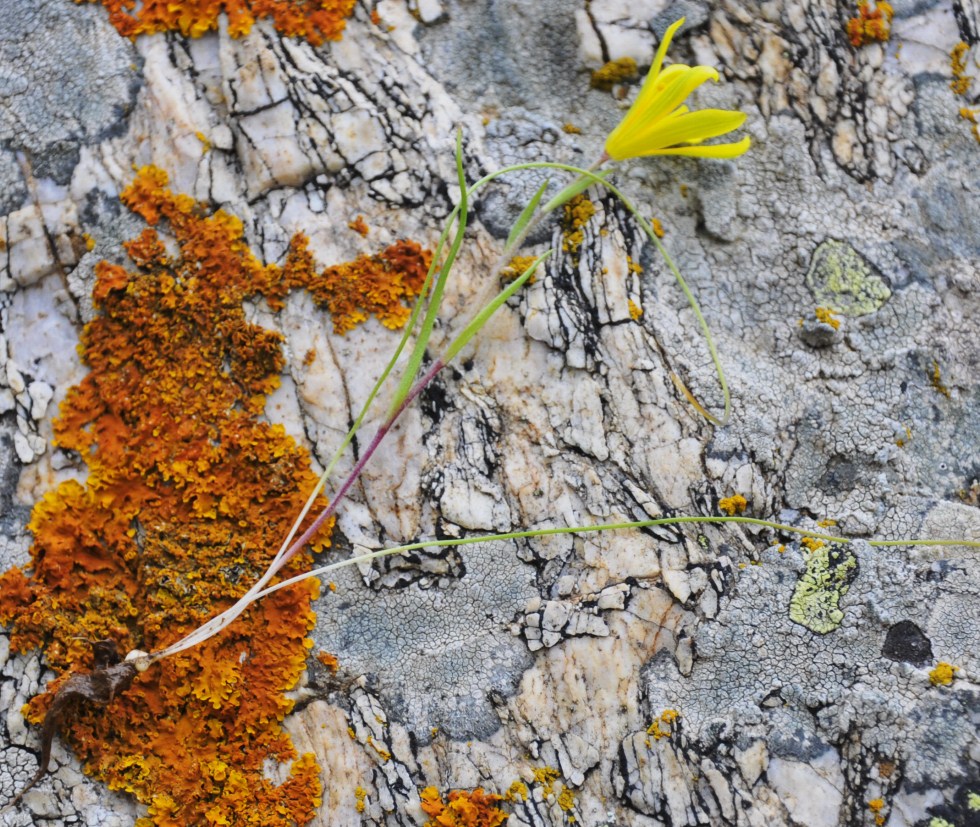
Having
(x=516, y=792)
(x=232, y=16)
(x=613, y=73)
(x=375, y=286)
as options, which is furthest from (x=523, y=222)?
(x=516, y=792)

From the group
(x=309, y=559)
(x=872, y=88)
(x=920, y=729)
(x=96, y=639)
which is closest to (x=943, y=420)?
(x=920, y=729)

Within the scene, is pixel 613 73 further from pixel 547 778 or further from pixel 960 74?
pixel 547 778

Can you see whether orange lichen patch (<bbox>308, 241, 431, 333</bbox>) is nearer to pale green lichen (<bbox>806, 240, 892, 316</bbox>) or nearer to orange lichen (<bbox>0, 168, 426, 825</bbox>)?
orange lichen (<bbox>0, 168, 426, 825</bbox>)

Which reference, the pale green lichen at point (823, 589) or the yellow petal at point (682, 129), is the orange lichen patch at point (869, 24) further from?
the pale green lichen at point (823, 589)

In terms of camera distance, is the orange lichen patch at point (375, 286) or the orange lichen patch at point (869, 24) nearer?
the orange lichen patch at point (375, 286)

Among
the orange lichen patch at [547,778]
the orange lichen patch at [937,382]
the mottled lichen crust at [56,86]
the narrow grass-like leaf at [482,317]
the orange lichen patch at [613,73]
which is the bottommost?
the orange lichen patch at [547,778]

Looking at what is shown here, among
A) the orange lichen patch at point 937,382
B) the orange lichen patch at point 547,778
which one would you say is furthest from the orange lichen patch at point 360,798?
the orange lichen patch at point 937,382

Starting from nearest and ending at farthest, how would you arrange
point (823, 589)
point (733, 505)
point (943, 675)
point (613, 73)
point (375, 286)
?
1. point (943, 675)
2. point (823, 589)
3. point (733, 505)
4. point (375, 286)
5. point (613, 73)
